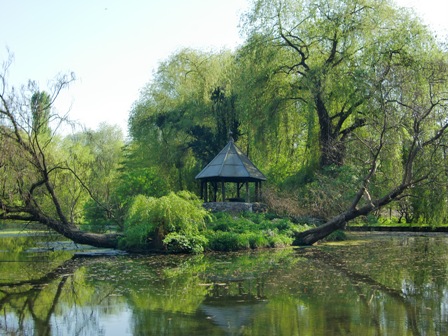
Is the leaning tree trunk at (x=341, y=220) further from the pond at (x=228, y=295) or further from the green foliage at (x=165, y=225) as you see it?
the green foliage at (x=165, y=225)

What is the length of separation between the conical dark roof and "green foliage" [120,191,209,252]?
621 cm

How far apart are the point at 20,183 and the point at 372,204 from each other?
1209cm

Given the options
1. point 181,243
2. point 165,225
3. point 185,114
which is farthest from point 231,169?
point 185,114

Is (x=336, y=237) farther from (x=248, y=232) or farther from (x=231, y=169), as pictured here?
(x=248, y=232)

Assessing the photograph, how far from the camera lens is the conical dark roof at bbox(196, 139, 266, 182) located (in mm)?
26364

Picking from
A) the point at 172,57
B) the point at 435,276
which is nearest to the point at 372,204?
the point at 435,276

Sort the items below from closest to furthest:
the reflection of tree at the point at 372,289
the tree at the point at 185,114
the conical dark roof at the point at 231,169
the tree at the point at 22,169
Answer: the reflection of tree at the point at 372,289 → the tree at the point at 22,169 → the conical dark roof at the point at 231,169 → the tree at the point at 185,114

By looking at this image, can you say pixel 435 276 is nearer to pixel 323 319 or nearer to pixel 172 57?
pixel 323 319

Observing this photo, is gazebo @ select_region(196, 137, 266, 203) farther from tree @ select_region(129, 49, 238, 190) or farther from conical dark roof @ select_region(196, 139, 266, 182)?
tree @ select_region(129, 49, 238, 190)

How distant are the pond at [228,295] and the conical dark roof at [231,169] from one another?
8.26 meters

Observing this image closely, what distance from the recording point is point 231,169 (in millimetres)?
26656

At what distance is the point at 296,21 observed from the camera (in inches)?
1117

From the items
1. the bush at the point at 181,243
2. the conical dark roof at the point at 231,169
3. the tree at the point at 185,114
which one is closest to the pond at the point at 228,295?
the bush at the point at 181,243

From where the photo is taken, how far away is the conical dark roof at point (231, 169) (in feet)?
86.5
